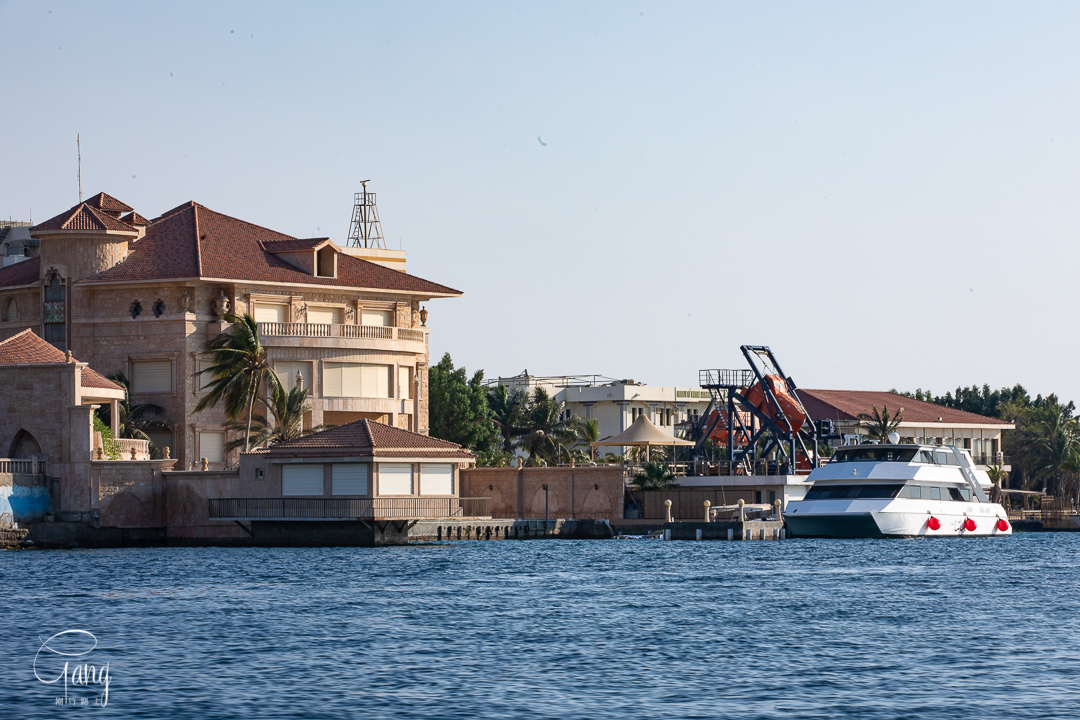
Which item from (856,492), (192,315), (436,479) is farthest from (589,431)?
(436,479)

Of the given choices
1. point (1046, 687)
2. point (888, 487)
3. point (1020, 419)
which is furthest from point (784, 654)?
point (1020, 419)

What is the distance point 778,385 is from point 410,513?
31691 mm

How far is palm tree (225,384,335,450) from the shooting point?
7294cm

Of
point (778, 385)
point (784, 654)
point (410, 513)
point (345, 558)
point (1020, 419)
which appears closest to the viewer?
point (784, 654)

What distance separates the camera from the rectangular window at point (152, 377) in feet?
260

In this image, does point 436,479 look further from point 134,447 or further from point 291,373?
point 291,373

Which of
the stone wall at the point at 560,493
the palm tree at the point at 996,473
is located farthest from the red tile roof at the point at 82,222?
the palm tree at the point at 996,473

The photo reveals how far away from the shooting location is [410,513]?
63.5 m

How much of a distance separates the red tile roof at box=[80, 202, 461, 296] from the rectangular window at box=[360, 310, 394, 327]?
156 cm

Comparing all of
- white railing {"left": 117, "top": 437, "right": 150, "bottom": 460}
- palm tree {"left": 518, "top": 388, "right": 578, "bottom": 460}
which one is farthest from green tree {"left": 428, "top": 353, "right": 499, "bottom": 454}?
white railing {"left": 117, "top": 437, "right": 150, "bottom": 460}

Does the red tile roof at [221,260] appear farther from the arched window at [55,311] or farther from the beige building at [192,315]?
the arched window at [55,311]

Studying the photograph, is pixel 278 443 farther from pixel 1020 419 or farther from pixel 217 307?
pixel 1020 419

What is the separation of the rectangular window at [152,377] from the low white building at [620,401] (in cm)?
4188

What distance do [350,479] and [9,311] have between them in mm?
30456
